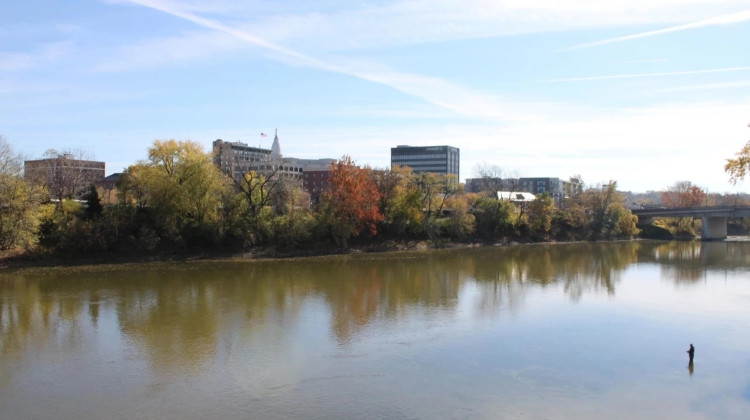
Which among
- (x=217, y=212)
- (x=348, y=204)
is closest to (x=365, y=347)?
(x=217, y=212)

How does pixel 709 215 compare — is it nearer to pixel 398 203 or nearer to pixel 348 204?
pixel 398 203

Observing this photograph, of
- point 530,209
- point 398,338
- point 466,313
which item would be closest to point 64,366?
point 398,338

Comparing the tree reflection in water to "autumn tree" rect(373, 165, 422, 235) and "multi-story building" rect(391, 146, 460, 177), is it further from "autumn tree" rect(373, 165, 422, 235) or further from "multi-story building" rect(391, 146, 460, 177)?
"multi-story building" rect(391, 146, 460, 177)

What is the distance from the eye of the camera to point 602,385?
1711 cm

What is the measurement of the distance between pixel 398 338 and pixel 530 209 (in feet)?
194

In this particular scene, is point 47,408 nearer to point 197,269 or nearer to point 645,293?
point 197,269

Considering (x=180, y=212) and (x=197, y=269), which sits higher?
(x=180, y=212)

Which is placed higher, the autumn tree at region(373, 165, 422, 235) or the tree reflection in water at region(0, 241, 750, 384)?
the autumn tree at region(373, 165, 422, 235)

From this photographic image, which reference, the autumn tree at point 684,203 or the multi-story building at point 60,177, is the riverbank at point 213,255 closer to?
the multi-story building at point 60,177

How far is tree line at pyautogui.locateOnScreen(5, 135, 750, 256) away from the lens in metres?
43.7

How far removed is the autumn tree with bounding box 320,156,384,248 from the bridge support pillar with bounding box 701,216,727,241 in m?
59.8

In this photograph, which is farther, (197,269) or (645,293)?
(197,269)

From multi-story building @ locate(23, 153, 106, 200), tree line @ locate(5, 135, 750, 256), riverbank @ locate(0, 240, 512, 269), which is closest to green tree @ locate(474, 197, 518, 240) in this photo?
tree line @ locate(5, 135, 750, 256)

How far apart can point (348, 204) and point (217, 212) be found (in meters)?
12.6
